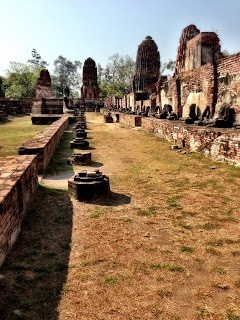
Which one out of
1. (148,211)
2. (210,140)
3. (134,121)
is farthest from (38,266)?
(134,121)

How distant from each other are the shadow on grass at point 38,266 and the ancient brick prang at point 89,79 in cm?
4392

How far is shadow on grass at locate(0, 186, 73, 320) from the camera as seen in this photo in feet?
6.91

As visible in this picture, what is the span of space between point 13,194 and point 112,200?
1.56 meters

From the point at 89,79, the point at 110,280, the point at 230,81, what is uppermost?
the point at 89,79

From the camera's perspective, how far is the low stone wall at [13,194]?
9.00 ft

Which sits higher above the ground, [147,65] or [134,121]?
[147,65]

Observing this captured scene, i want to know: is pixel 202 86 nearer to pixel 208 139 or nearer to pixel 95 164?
pixel 208 139

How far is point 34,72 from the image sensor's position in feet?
188

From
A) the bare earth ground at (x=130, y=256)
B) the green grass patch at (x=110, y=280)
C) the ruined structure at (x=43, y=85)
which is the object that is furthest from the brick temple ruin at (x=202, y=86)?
the ruined structure at (x=43, y=85)

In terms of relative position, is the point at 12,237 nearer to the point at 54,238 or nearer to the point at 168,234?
the point at 54,238

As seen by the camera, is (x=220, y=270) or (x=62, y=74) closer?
(x=220, y=270)

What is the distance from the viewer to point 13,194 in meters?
3.13

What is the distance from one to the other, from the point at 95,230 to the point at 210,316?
5.34 ft

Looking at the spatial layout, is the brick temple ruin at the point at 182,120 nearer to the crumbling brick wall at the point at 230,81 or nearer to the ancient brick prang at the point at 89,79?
the crumbling brick wall at the point at 230,81
